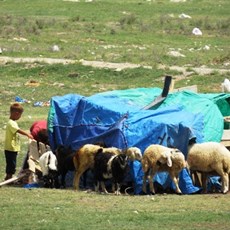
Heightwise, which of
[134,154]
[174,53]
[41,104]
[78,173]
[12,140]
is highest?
[134,154]

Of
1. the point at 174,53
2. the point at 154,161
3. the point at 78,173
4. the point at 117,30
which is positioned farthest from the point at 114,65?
the point at 154,161

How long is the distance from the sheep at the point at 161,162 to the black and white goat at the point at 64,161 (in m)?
1.50

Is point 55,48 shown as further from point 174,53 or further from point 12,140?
point 12,140

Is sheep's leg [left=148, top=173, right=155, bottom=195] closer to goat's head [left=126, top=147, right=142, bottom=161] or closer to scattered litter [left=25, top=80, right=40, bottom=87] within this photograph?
goat's head [left=126, top=147, right=142, bottom=161]

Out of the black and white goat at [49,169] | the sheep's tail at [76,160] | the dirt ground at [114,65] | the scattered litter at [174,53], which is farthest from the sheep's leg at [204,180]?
the scattered litter at [174,53]

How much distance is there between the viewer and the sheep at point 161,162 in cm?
1614

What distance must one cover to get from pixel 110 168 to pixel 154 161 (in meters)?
0.77

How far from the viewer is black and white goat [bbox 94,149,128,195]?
16281mm

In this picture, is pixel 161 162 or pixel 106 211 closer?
pixel 106 211

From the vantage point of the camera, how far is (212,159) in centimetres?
1638

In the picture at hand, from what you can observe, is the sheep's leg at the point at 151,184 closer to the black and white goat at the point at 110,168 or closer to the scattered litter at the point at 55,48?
the black and white goat at the point at 110,168

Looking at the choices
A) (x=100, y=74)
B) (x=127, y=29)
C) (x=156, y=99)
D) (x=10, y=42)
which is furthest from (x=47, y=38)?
(x=156, y=99)

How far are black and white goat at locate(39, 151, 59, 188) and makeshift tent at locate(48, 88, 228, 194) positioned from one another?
0.84 m

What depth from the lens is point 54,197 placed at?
15711 mm
